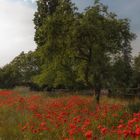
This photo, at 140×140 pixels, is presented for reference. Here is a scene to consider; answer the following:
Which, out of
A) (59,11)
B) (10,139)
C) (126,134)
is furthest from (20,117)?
(59,11)

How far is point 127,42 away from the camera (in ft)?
80.9

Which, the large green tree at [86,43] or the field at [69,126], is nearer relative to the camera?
the field at [69,126]

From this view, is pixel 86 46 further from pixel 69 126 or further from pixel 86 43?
pixel 69 126

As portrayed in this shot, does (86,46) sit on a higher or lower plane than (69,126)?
higher

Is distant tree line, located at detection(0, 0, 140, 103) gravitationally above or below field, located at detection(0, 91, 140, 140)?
above

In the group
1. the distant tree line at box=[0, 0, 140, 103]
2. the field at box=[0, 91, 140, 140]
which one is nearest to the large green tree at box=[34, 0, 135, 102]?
the distant tree line at box=[0, 0, 140, 103]

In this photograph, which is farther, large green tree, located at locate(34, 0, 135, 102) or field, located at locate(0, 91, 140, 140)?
large green tree, located at locate(34, 0, 135, 102)

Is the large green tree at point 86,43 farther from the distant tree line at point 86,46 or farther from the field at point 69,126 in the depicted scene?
the field at point 69,126

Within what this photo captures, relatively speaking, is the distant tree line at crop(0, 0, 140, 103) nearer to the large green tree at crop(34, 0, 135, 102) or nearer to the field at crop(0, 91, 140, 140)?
the large green tree at crop(34, 0, 135, 102)

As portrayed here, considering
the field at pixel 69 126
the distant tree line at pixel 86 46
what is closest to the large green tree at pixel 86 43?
the distant tree line at pixel 86 46

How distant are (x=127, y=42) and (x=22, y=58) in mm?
31511

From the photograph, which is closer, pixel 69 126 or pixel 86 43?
pixel 69 126

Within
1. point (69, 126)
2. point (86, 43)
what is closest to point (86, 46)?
point (86, 43)

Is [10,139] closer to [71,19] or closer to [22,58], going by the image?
[71,19]
